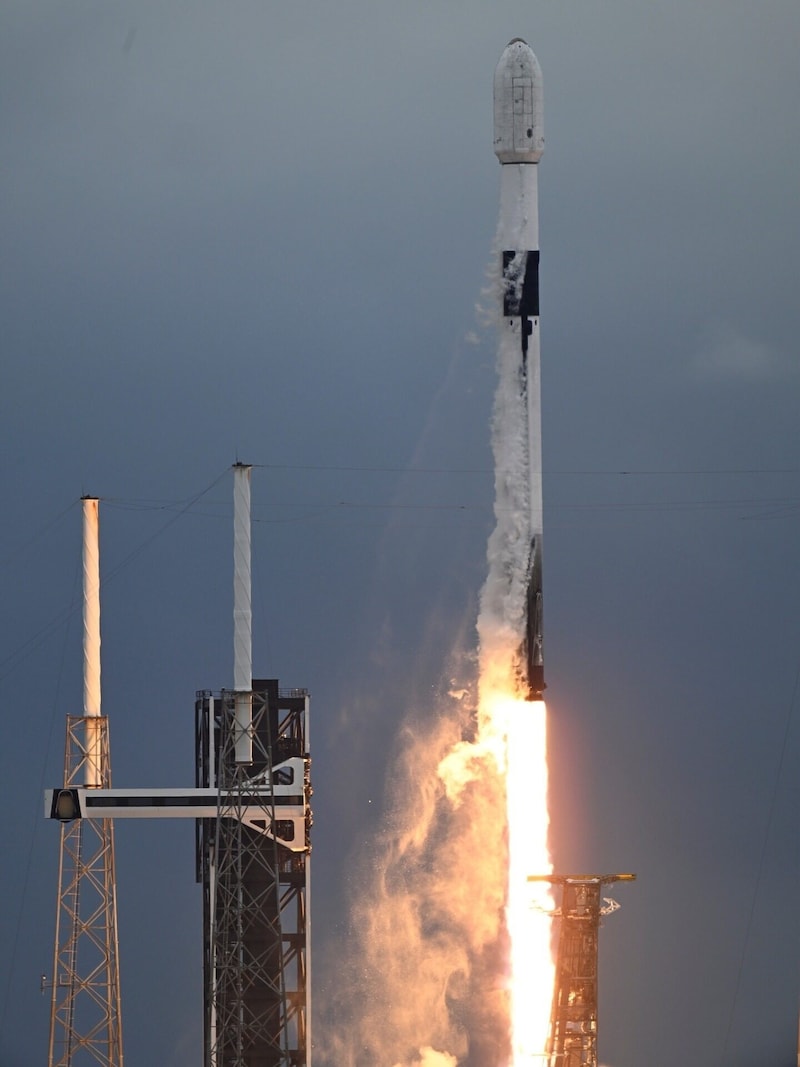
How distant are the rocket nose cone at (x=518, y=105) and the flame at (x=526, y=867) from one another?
14.8 m

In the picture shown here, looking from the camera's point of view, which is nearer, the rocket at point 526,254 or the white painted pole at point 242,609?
the rocket at point 526,254

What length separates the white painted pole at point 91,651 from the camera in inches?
3482

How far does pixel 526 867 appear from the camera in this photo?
8412 cm

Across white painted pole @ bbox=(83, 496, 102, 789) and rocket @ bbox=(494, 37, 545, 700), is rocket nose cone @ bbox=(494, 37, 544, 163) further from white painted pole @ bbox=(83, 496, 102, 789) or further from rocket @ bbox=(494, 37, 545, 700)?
white painted pole @ bbox=(83, 496, 102, 789)

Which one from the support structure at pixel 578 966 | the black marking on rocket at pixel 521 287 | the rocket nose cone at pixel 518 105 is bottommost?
the support structure at pixel 578 966

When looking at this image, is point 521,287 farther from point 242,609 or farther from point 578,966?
point 578,966

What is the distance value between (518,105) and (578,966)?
22.9m

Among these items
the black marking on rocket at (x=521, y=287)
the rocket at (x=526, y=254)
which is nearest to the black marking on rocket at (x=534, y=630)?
the rocket at (x=526, y=254)

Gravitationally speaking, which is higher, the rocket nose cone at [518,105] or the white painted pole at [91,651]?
the rocket nose cone at [518,105]

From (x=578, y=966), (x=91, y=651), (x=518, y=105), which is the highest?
(x=518, y=105)

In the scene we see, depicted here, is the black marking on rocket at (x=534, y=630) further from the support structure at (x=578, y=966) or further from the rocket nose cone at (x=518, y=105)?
the rocket nose cone at (x=518, y=105)

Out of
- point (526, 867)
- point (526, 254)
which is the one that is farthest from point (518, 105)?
point (526, 867)

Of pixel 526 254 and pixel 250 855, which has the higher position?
pixel 526 254

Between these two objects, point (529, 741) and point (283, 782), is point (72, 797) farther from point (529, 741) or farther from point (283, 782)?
point (529, 741)
